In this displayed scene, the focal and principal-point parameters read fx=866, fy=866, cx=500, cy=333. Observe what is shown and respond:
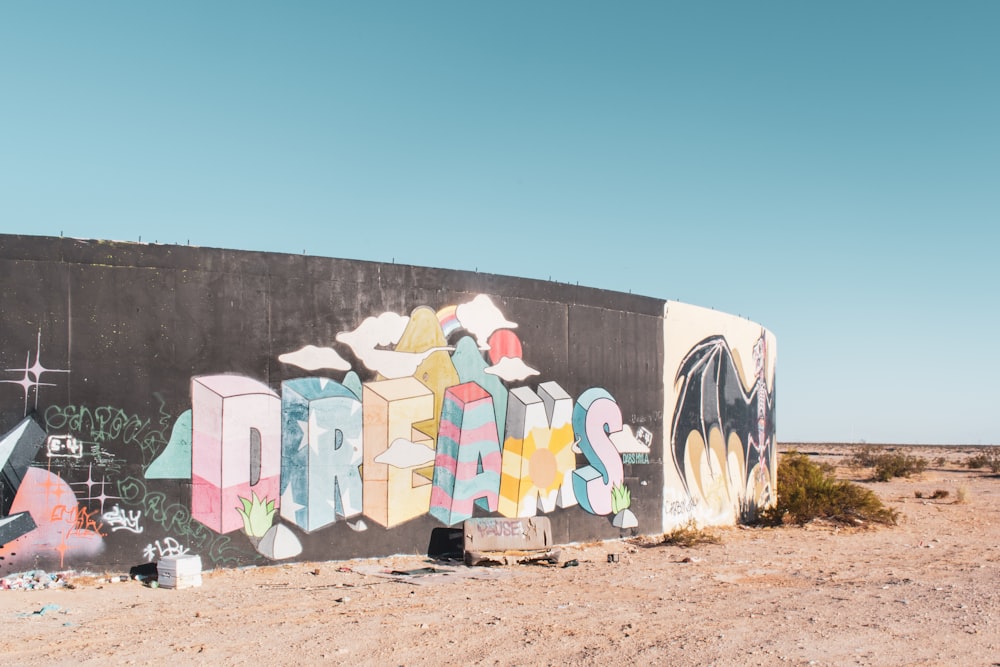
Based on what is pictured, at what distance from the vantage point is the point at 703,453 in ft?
57.0

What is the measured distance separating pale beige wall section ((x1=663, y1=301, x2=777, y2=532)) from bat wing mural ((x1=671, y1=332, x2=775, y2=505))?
4cm

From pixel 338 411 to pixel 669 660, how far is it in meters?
6.16

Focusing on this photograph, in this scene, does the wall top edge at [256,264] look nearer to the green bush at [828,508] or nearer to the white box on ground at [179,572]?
the white box on ground at [179,572]

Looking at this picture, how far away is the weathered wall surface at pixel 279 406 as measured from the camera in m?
10.3

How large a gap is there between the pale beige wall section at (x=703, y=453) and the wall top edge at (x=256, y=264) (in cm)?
273

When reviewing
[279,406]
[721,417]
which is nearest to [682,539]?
[721,417]

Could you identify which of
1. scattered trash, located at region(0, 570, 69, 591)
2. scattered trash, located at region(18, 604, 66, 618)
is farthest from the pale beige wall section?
scattered trash, located at region(18, 604, 66, 618)

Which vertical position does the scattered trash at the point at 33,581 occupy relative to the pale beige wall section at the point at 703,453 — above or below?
below

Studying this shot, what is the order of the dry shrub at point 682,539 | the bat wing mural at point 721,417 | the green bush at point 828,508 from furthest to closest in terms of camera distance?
the green bush at point 828,508 → the bat wing mural at point 721,417 → the dry shrub at point 682,539

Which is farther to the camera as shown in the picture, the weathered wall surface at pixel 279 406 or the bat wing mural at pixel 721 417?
the bat wing mural at pixel 721 417

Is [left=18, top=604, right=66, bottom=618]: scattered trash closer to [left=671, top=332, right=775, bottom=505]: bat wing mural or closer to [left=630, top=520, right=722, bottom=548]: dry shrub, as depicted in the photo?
[left=630, top=520, right=722, bottom=548]: dry shrub

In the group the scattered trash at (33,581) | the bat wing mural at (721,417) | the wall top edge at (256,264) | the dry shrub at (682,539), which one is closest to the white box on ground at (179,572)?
the scattered trash at (33,581)

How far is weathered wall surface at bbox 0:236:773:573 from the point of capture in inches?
407

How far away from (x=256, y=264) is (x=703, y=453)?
991cm
